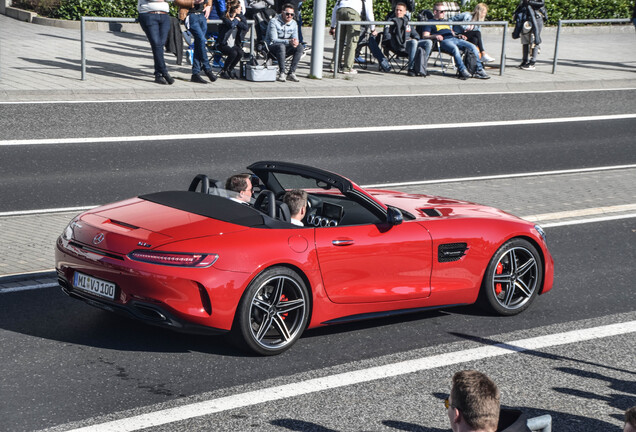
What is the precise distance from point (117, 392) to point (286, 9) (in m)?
14.5

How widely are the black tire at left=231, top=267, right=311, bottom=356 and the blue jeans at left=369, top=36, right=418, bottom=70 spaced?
1549 centimetres

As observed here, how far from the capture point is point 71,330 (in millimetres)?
7340

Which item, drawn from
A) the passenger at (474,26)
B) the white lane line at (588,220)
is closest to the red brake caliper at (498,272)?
the white lane line at (588,220)

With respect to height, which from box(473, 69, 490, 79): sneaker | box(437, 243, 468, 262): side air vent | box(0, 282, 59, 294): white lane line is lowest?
box(0, 282, 59, 294): white lane line

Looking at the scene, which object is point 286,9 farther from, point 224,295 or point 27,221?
point 224,295

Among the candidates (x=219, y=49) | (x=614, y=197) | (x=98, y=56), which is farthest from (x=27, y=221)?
(x=98, y=56)

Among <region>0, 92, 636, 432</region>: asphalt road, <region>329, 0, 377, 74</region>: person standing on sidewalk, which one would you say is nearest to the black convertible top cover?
<region>0, 92, 636, 432</region>: asphalt road

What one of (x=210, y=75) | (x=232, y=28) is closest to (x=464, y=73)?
(x=232, y=28)

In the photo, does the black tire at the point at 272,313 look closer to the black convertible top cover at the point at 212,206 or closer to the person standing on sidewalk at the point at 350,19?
the black convertible top cover at the point at 212,206

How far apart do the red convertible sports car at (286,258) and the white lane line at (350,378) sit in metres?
0.63

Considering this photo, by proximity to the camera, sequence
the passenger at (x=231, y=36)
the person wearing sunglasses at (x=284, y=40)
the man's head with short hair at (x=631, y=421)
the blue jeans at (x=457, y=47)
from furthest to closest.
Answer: the blue jeans at (x=457, y=47), the person wearing sunglasses at (x=284, y=40), the passenger at (x=231, y=36), the man's head with short hair at (x=631, y=421)

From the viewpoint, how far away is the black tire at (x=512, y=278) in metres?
8.03

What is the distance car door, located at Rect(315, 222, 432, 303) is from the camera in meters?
7.14

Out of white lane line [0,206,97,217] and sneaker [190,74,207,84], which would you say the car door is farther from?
sneaker [190,74,207,84]
